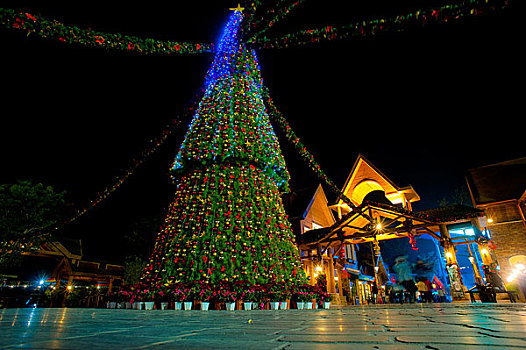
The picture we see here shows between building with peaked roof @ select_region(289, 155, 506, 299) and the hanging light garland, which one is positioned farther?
building with peaked roof @ select_region(289, 155, 506, 299)

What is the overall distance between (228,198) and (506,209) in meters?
18.9

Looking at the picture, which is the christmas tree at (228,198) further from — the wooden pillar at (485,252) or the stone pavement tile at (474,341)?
the wooden pillar at (485,252)

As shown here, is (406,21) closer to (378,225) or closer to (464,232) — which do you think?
(378,225)

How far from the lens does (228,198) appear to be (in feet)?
30.3

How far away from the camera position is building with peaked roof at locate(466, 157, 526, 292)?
52.4ft

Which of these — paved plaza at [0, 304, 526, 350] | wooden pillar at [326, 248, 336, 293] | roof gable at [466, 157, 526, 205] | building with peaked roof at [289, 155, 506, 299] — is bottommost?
paved plaza at [0, 304, 526, 350]

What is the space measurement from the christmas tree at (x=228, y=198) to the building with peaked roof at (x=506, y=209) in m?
14.0

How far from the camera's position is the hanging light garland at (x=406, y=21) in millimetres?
5141

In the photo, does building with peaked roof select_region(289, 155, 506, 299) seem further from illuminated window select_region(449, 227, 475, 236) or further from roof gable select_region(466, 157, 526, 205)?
roof gable select_region(466, 157, 526, 205)

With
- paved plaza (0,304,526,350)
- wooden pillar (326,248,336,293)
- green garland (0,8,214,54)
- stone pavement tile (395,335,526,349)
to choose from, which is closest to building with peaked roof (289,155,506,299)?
wooden pillar (326,248,336,293)

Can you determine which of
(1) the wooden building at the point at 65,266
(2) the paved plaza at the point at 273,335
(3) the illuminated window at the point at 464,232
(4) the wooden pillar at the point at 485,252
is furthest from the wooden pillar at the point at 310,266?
(1) the wooden building at the point at 65,266

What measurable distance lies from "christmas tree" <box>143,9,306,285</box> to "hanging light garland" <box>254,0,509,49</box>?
155 inches

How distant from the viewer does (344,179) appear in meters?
20.4

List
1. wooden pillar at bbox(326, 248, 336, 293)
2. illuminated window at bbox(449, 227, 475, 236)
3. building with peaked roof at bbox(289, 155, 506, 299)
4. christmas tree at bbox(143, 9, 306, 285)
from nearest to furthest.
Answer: christmas tree at bbox(143, 9, 306, 285) → building with peaked roof at bbox(289, 155, 506, 299) → wooden pillar at bbox(326, 248, 336, 293) → illuminated window at bbox(449, 227, 475, 236)
